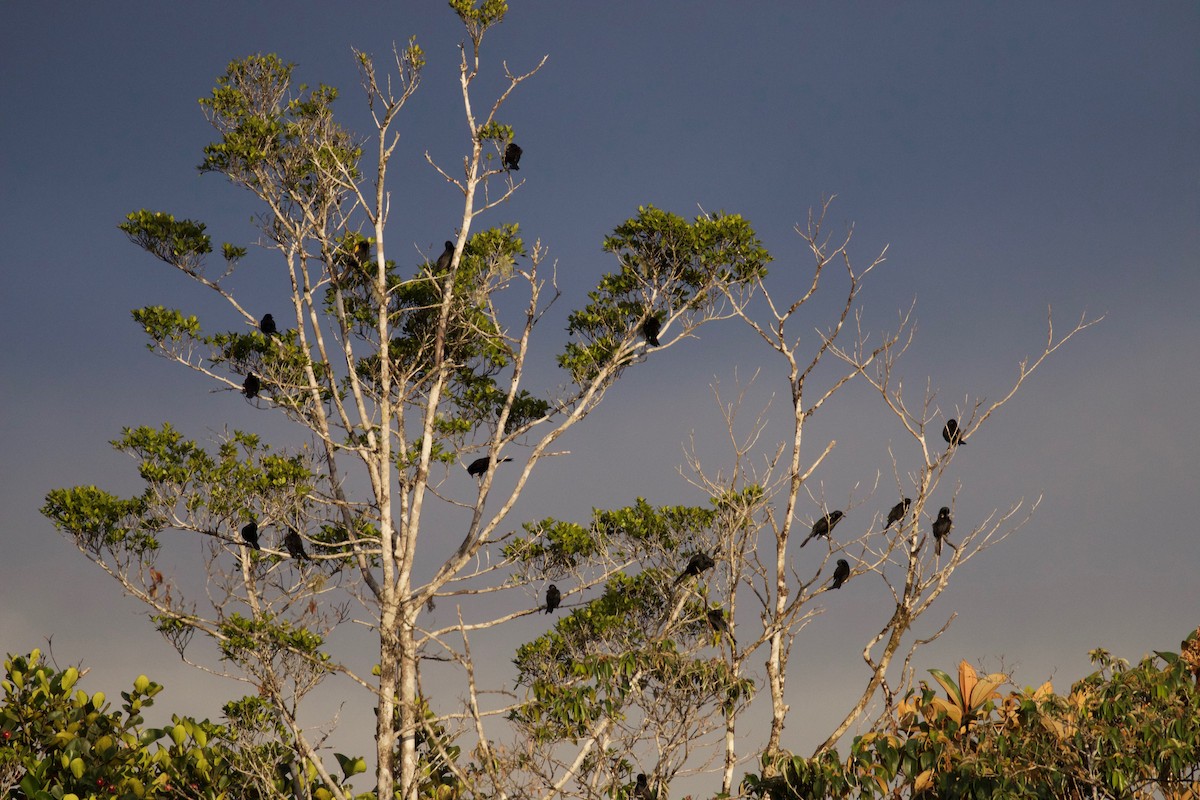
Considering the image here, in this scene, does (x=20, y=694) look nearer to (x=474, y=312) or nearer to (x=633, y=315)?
(x=474, y=312)

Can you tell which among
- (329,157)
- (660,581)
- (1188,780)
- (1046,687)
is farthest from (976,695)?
(329,157)

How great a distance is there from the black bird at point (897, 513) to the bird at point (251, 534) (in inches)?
298

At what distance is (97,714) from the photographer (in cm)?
1184

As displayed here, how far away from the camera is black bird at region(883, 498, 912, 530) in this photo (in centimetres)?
1368

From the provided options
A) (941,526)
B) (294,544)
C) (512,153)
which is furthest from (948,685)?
(512,153)

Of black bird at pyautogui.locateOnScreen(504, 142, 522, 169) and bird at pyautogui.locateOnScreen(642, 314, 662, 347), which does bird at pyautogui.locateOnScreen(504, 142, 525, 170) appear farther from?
bird at pyautogui.locateOnScreen(642, 314, 662, 347)

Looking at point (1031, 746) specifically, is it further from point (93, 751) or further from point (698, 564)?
point (93, 751)

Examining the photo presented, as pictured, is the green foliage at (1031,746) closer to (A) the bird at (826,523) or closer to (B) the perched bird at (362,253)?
(A) the bird at (826,523)

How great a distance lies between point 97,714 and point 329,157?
797 centimetres

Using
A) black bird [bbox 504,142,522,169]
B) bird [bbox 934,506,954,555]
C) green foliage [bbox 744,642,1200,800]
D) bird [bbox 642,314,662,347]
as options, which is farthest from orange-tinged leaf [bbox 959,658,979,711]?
black bird [bbox 504,142,522,169]

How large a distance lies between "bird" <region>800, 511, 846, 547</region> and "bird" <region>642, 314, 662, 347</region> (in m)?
3.55

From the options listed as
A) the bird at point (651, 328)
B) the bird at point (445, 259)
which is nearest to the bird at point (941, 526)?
the bird at point (651, 328)

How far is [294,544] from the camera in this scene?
14.5 metres

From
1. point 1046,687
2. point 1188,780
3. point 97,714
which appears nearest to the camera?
point 1188,780
